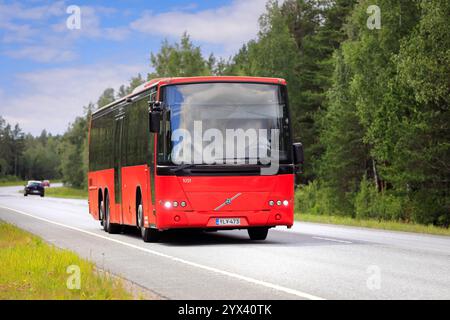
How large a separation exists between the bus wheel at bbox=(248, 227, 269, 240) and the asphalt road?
21 cm

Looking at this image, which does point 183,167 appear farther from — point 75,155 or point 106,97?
point 75,155

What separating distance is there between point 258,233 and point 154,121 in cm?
421

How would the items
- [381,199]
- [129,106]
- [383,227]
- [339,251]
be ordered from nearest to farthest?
[339,251] → [129,106] → [383,227] → [381,199]

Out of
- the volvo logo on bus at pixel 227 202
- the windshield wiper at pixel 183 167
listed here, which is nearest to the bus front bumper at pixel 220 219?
the volvo logo on bus at pixel 227 202

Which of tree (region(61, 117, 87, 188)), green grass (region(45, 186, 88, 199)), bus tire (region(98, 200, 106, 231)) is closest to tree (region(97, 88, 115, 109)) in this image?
tree (region(61, 117, 87, 188))

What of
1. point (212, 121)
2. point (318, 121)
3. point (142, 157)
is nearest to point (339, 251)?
point (212, 121)

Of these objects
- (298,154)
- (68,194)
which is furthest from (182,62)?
(298,154)

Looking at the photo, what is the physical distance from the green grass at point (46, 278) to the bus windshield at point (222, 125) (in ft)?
11.9

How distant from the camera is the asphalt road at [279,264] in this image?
11008 millimetres

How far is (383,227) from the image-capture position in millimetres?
28391

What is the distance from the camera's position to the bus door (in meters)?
24.0
